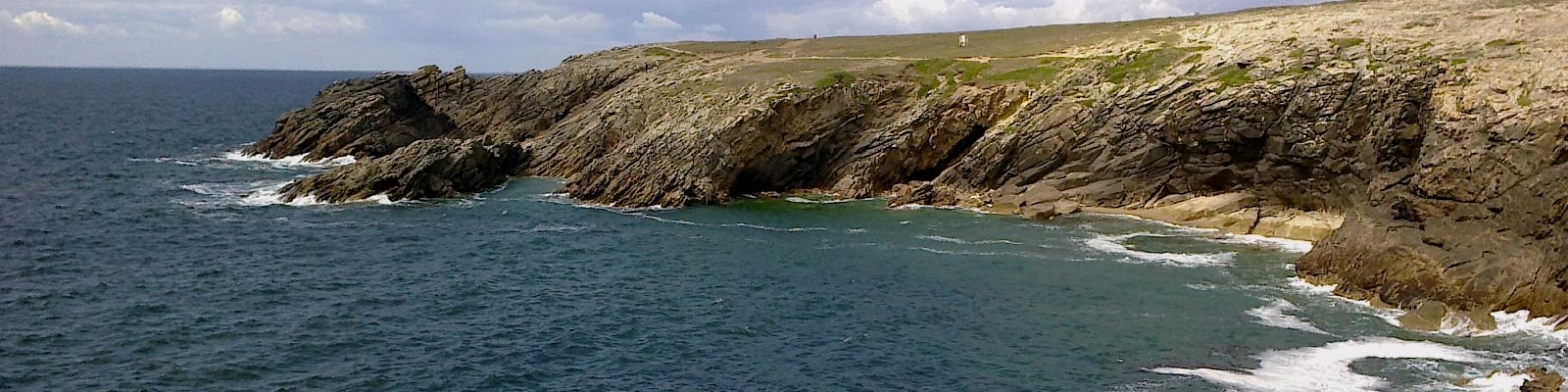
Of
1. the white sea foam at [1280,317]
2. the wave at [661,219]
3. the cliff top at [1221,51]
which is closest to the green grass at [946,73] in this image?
the cliff top at [1221,51]

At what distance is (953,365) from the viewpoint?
42438 millimetres

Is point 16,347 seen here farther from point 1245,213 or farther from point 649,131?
point 1245,213

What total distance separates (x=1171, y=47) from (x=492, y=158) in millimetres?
51517

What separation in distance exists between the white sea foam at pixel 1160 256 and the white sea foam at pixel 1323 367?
601 inches

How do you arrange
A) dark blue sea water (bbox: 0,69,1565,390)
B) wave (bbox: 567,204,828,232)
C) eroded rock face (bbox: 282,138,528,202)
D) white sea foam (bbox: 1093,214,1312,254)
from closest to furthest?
1. dark blue sea water (bbox: 0,69,1565,390)
2. white sea foam (bbox: 1093,214,1312,254)
3. wave (bbox: 567,204,828,232)
4. eroded rock face (bbox: 282,138,528,202)

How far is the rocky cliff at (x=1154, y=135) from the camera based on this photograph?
52.3 meters

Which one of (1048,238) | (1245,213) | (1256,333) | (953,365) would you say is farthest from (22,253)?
(1245,213)

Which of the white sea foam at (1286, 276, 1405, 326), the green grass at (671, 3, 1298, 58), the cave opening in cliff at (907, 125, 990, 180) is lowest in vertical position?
the white sea foam at (1286, 276, 1405, 326)

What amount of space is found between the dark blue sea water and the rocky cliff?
11.9 feet

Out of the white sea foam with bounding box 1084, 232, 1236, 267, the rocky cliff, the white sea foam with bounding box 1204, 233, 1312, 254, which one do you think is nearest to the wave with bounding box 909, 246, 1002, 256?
the white sea foam with bounding box 1084, 232, 1236, 267

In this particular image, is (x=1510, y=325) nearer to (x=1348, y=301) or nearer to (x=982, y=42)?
(x=1348, y=301)

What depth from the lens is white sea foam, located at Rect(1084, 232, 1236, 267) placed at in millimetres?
59938

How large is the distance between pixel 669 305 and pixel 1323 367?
1032 inches

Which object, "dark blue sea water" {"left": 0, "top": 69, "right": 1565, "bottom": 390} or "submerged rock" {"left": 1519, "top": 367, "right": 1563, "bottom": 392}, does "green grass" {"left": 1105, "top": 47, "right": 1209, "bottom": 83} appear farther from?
"submerged rock" {"left": 1519, "top": 367, "right": 1563, "bottom": 392}
